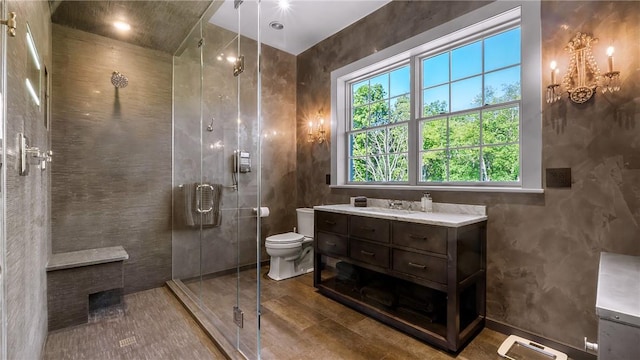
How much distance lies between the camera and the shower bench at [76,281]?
213 cm

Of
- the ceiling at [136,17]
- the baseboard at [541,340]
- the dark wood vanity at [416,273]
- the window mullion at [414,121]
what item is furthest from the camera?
the window mullion at [414,121]

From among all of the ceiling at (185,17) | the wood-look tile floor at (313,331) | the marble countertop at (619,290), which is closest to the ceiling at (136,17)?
the ceiling at (185,17)

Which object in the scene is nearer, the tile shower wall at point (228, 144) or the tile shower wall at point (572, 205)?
the tile shower wall at point (572, 205)

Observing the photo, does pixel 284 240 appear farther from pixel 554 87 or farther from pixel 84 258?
pixel 554 87

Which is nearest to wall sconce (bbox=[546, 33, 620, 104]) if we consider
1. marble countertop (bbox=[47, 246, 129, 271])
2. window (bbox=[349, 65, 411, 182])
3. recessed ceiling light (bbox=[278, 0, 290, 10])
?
window (bbox=[349, 65, 411, 182])

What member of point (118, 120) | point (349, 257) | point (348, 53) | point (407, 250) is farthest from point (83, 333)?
point (348, 53)

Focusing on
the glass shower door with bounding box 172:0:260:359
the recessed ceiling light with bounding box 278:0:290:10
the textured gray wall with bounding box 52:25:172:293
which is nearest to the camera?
the glass shower door with bounding box 172:0:260:359

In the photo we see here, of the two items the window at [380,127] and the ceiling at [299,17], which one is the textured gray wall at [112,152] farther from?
the window at [380,127]

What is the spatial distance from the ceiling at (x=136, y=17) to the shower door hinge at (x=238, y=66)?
1.73ft

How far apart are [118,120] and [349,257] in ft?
8.72

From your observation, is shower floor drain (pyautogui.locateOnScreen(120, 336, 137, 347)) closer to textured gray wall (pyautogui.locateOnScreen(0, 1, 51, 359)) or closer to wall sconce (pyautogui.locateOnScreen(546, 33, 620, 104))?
textured gray wall (pyautogui.locateOnScreen(0, 1, 51, 359))

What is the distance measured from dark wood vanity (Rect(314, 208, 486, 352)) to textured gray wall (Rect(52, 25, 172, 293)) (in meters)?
1.85

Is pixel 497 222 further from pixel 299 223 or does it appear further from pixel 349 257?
pixel 299 223

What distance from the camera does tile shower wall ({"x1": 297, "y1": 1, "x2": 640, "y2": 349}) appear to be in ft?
5.30
